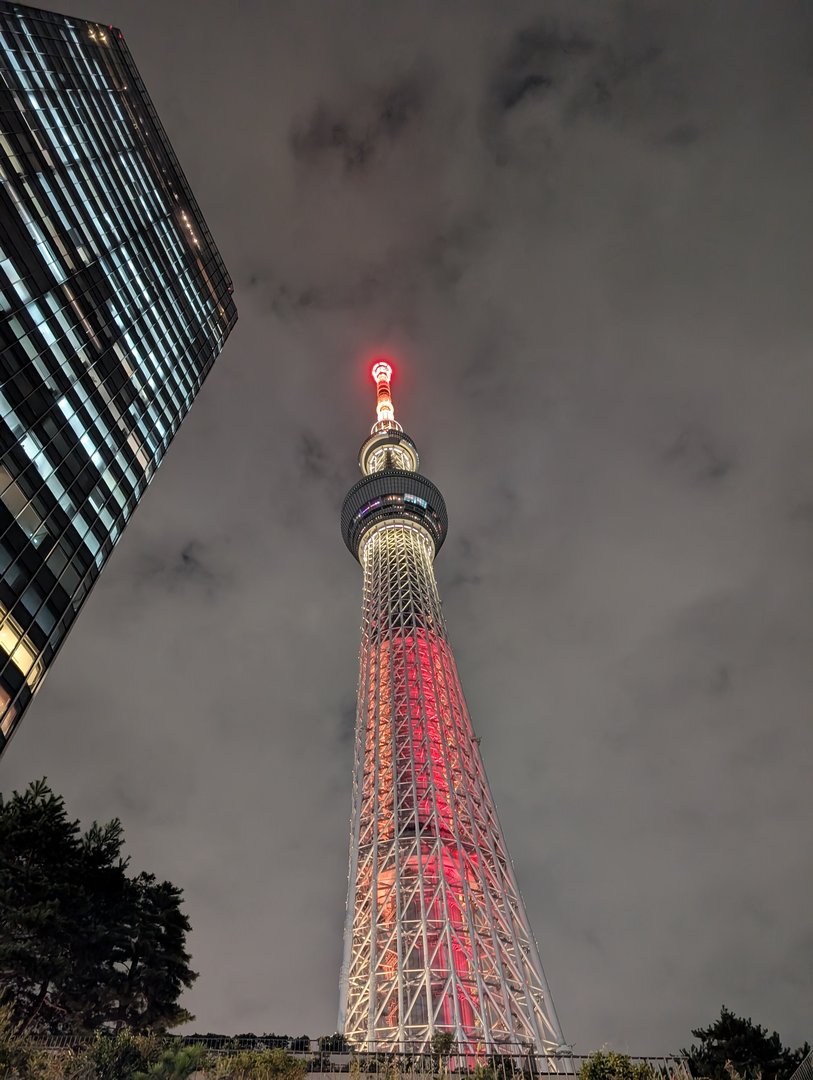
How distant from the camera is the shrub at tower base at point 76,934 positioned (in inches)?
1209

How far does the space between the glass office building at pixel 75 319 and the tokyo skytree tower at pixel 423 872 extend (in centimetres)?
2928

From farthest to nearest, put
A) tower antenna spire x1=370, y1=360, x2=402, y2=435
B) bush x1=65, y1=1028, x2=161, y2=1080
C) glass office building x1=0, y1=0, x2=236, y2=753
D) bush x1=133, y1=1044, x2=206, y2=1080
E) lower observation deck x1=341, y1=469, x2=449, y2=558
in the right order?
tower antenna spire x1=370, y1=360, x2=402, y2=435, lower observation deck x1=341, y1=469, x2=449, y2=558, glass office building x1=0, y1=0, x2=236, y2=753, bush x1=65, y1=1028, x2=161, y2=1080, bush x1=133, y1=1044, x2=206, y2=1080

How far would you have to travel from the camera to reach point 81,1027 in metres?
31.5

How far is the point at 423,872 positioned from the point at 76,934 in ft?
82.9

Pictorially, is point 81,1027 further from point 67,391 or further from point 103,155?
point 103,155

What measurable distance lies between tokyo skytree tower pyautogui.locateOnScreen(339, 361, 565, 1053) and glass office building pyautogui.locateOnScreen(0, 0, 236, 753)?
2928 cm

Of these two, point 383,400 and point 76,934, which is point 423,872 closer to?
point 76,934

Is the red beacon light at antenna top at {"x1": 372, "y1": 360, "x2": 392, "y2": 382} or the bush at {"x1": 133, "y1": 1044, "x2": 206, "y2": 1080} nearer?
the bush at {"x1": 133, "y1": 1044, "x2": 206, "y2": 1080}

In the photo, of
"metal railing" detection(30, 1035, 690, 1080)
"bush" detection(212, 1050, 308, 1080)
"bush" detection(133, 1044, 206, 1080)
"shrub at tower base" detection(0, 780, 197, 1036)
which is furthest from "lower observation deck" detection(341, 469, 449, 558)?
"bush" detection(133, 1044, 206, 1080)

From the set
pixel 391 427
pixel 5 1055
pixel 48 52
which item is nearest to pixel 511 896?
pixel 5 1055

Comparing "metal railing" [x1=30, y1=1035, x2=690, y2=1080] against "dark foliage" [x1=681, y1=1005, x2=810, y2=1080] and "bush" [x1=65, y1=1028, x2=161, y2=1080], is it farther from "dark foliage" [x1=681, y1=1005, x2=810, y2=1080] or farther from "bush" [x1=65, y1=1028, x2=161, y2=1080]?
"dark foliage" [x1=681, y1=1005, x2=810, y2=1080]

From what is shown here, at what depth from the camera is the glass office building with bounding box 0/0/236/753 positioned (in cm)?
4025

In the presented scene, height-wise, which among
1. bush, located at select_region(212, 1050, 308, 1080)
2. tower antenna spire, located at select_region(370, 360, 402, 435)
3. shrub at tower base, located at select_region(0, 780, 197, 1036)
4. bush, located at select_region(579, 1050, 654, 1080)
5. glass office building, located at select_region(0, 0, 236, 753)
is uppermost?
tower antenna spire, located at select_region(370, 360, 402, 435)

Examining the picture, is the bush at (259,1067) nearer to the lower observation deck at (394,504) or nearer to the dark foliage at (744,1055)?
the dark foliage at (744,1055)
